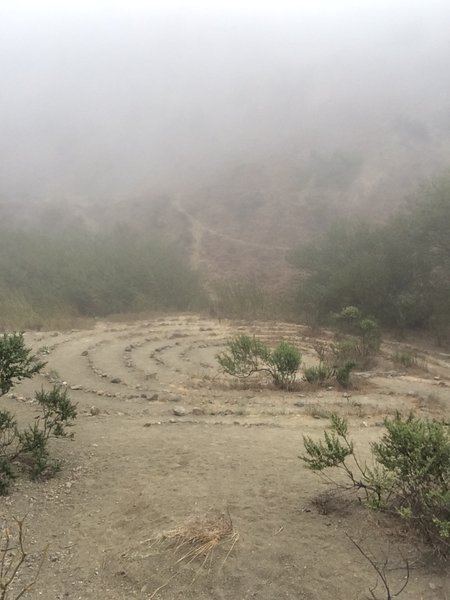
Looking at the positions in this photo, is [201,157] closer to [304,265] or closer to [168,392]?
[304,265]

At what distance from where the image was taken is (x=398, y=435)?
454 cm

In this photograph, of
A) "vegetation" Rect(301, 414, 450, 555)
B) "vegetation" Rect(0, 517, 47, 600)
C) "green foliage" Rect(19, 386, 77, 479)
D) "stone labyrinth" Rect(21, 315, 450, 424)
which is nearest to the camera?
"vegetation" Rect(0, 517, 47, 600)

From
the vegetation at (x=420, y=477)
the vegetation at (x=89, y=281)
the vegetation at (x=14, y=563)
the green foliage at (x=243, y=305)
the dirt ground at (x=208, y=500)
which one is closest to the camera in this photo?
the vegetation at (x=14, y=563)

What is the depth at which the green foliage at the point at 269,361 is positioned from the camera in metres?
10.5

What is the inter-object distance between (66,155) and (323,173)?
29498 millimetres

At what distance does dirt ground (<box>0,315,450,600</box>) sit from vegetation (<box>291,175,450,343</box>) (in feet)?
27.6

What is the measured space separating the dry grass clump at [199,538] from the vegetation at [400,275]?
49.9 ft

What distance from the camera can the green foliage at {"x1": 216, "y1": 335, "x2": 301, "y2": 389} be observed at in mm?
10477

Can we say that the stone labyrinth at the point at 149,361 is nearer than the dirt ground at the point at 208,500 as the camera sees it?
No

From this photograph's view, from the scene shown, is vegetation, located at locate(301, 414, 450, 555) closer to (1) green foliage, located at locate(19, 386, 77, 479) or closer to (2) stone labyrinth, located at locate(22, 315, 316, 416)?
(1) green foliage, located at locate(19, 386, 77, 479)

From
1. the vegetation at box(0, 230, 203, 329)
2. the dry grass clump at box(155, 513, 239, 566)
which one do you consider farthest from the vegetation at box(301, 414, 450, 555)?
the vegetation at box(0, 230, 203, 329)

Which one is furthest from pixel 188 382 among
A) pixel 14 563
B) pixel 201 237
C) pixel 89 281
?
pixel 201 237

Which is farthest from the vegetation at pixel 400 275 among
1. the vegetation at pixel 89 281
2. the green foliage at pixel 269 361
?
the green foliage at pixel 269 361

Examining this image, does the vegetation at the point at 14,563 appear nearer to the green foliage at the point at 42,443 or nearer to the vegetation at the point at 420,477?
the green foliage at the point at 42,443
